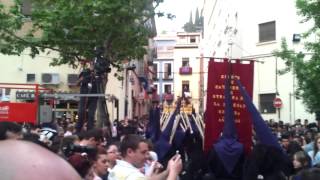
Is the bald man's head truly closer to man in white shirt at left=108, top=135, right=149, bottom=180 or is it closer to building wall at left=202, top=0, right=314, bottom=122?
man in white shirt at left=108, top=135, right=149, bottom=180

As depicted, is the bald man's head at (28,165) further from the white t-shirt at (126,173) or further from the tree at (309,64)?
the tree at (309,64)

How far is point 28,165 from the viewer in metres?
1.24

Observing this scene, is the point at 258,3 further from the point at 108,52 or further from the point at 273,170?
the point at 273,170

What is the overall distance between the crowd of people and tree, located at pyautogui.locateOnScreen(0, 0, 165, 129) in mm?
5768

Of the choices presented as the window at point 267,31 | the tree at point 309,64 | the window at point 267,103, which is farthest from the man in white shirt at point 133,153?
the window at point 267,31

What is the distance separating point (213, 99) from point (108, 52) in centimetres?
757

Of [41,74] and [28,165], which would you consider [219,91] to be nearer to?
[28,165]

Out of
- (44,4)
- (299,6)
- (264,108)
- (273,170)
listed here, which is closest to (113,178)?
(273,170)

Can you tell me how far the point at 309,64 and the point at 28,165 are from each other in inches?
737

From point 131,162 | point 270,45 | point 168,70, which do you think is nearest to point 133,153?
point 131,162

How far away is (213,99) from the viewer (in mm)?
9453

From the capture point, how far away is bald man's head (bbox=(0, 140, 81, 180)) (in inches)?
48.2

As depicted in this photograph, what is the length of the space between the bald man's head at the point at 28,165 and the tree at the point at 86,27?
1419cm

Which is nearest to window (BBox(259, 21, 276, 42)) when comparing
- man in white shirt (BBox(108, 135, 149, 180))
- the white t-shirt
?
man in white shirt (BBox(108, 135, 149, 180))
